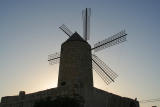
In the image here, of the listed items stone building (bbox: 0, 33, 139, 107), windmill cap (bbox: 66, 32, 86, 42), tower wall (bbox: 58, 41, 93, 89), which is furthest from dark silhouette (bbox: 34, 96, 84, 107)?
windmill cap (bbox: 66, 32, 86, 42)

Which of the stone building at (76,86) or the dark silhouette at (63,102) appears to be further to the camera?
the stone building at (76,86)

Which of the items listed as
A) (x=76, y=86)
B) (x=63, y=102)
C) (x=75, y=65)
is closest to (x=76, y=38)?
(x=75, y=65)

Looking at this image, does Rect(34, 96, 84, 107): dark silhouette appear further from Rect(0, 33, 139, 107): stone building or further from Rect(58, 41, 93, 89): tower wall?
Rect(58, 41, 93, 89): tower wall

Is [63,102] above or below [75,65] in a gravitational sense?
below

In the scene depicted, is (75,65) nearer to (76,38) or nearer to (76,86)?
(76,86)

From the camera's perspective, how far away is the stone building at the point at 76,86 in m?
15.5

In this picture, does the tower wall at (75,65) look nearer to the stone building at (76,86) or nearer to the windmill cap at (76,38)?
the stone building at (76,86)

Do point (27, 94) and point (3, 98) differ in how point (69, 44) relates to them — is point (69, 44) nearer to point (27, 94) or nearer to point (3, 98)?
point (27, 94)

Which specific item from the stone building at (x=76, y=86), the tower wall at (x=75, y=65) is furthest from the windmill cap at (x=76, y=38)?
the tower wall at (x=75, y=65)

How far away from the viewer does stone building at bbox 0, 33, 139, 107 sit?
15.5 metres

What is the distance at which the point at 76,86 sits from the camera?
15.5 metres

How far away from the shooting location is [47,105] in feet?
48.6

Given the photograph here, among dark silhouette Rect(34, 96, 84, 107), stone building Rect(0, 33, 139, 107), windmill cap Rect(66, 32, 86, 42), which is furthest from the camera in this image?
windmill cap Rect(66, 32, 86, 42)

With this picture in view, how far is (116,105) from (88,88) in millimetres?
3543
